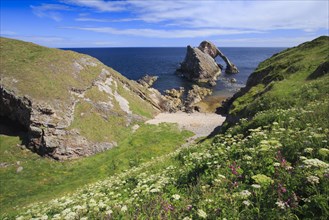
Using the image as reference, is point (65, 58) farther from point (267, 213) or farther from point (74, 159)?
point (267, 213)

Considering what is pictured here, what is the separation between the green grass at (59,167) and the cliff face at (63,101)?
2010 millimetres

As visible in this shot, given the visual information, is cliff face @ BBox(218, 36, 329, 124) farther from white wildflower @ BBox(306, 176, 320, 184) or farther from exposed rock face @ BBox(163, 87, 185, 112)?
exposed rock face @ BBox(163, 87, 185, 112)

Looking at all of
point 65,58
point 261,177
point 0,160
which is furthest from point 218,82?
point 261,177

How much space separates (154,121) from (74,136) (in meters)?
17.6

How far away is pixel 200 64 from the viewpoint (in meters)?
123

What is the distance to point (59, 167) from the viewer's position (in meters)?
34.8

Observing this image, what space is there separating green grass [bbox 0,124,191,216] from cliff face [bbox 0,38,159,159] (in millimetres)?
2010

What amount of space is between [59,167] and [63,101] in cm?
1180

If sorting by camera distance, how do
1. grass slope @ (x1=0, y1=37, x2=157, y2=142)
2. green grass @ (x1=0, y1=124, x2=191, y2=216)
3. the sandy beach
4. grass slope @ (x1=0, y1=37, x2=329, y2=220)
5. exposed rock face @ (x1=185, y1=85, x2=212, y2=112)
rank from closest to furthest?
grass slope @ (x1=0, y1=37, x2=329, y2=220) < green grass @ (x1=0, y1=124, x2=191, y2=216) < grass slope @ (x1=0, y1=37, x2=157, y2=142) < the sandy beach < exposed rock face @ (x1=185, y1=85, x2=212, y2=112)

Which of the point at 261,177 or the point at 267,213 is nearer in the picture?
the point at 267,213

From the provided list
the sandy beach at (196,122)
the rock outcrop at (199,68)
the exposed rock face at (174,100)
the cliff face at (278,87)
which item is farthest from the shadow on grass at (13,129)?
the rock outcrop at (199,68)

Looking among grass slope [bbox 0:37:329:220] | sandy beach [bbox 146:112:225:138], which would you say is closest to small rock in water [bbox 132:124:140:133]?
sandy beach [bbox 146:112:225:138]

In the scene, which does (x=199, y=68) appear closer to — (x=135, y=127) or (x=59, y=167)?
(x=135, y=127)

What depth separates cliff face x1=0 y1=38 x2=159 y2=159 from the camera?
125 feet
